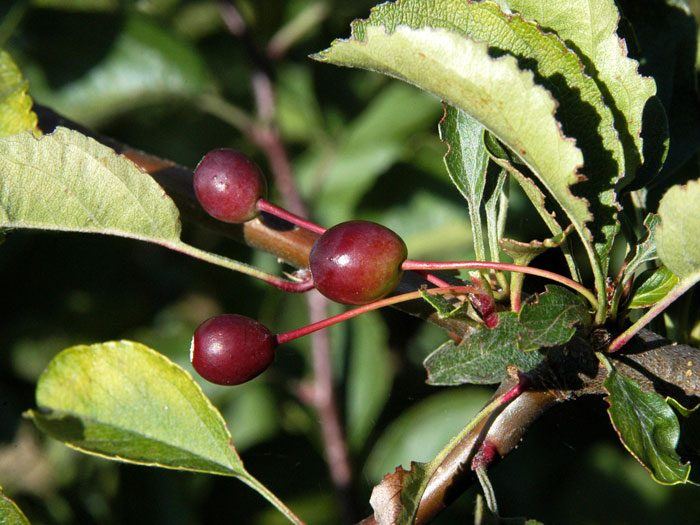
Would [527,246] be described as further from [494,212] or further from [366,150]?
[366,150]

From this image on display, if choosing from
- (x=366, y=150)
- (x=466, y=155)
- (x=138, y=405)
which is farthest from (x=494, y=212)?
(x=366, y=150)

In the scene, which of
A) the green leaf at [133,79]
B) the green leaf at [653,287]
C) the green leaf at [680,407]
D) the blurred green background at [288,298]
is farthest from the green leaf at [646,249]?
the green leaf at [133,79]

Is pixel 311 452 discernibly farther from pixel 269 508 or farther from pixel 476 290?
pixel 476 290

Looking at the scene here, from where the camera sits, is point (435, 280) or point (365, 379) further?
point (365, 379)

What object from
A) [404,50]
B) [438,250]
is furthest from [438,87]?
[438,250]

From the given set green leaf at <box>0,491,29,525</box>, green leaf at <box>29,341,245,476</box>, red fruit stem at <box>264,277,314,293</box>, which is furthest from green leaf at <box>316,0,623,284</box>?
green leaf at <box>0,491,29,525</box>

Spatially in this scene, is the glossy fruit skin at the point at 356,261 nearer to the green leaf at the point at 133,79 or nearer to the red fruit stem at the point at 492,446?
the red fruit stem at the point at 492,446

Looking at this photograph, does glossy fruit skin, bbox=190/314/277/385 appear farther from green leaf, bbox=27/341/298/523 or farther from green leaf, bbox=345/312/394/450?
green leaf, bbox=345/312/394/450
